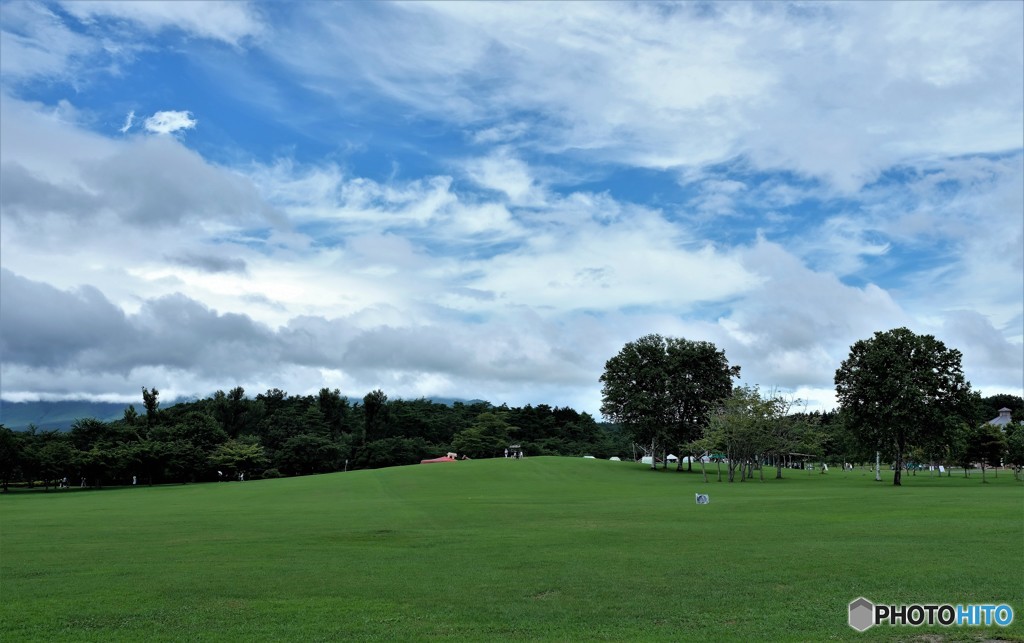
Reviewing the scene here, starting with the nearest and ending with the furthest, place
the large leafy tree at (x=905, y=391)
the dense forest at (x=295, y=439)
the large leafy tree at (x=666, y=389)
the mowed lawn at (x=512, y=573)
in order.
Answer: the mowed lawn at (x=512, y=573), the large leafy tree at (x=905, y=391), the dense forest at (x=295, y=439), the large leafy tree at (x=666, y=389)

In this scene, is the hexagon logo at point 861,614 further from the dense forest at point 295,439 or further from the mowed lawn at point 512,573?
the dense forest at point 295,439

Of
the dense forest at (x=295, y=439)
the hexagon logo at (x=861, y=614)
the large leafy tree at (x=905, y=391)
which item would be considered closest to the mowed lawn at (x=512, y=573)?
the hexagon logo at (x=861, y=614)

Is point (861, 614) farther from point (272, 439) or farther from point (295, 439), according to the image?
point (272, 439)

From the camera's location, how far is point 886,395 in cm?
6406

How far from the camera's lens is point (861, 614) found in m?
13.6

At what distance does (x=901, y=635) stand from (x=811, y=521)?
57.6 feet

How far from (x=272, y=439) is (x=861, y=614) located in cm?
11380

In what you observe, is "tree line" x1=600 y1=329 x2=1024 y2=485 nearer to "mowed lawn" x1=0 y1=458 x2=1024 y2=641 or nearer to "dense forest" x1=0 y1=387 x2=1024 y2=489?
"dense forest" x1=0 y1=387 x2=1024 y2=489

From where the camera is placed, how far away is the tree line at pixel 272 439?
8362 centimetres

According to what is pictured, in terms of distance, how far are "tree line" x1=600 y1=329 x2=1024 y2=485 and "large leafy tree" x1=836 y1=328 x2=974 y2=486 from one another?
0.29 ft

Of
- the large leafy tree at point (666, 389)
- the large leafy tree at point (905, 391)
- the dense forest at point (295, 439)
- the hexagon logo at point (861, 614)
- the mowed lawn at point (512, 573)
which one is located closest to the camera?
the hexagon logo at point (861, 614)

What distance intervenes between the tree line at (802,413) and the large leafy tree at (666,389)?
0.12 metres

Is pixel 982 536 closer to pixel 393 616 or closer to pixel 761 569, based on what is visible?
pixel 761 569

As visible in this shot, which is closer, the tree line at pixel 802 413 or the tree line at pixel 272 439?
the tree line at pixel 802 413
